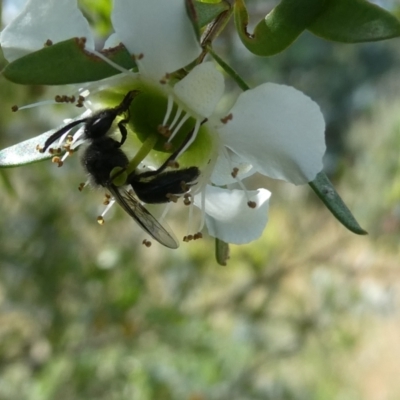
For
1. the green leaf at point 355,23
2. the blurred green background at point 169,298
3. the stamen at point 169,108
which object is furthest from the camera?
the blurred green background at point 169,298

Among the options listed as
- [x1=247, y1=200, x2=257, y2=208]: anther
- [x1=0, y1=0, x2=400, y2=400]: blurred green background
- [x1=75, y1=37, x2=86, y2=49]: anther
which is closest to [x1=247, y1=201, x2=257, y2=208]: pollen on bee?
[x1=247, y1=200, x2=257, y2=208]: anther

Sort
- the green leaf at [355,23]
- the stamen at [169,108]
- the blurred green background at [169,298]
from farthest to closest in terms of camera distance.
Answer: the blurred green background at [169,298] → the stamen at [169,108] → the green leaf at [355,23]

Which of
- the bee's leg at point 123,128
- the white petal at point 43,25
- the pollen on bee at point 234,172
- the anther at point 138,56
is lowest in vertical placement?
the pollen on bee at point 234,172

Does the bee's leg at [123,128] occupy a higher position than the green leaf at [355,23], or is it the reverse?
the green leaf at [355,23]

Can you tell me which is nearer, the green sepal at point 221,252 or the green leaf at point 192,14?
the green leaf at point 192,14

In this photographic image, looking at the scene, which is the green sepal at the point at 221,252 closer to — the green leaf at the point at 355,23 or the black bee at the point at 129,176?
the black bee at the point at 129,176

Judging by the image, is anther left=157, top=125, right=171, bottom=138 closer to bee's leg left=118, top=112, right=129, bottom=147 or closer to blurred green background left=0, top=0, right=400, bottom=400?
bee's leg left=118, top=112, right=129, bottom=147

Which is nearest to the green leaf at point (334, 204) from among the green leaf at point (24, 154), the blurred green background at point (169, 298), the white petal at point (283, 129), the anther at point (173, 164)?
the white petal at point (283, 129)

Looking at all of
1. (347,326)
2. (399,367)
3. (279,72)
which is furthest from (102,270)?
(279,72)
